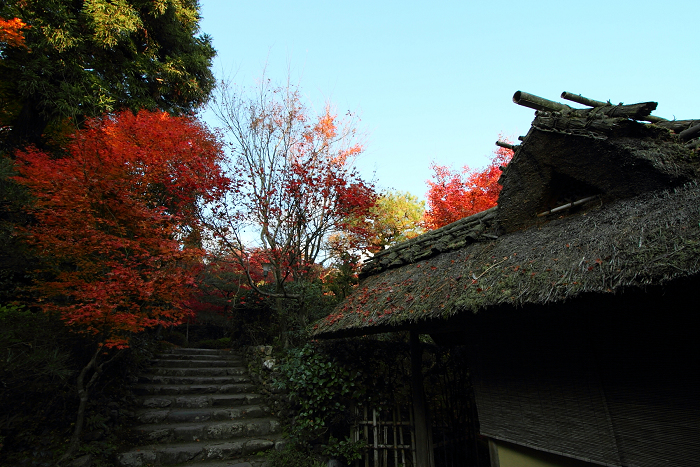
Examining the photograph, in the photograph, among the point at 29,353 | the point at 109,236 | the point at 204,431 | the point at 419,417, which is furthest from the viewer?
the point at 204,431

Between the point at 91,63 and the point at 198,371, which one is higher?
the point at 91,63

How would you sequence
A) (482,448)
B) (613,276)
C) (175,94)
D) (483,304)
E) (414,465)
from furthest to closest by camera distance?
(175,94) → (482,448) → (414,465) → (483,304) → (613,276)

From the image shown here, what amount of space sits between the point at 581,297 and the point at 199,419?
6318 millimetres

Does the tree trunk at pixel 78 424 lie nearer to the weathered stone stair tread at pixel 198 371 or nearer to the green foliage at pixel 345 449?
the weathered stone stair tread at pixel 198 371

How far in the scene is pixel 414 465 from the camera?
4.59 m

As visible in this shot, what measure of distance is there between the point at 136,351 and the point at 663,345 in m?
8.40

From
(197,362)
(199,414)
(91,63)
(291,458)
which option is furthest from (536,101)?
(91,63)

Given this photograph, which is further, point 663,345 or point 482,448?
point 482,448

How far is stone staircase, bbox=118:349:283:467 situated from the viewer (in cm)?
487

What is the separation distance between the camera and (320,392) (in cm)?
514

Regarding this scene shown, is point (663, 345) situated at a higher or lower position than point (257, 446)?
higher

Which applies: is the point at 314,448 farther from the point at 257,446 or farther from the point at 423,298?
the point at 423,298

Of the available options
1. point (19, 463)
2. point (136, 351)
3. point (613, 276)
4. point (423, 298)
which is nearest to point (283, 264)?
point (136, 351)

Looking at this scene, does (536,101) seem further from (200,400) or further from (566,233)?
(200,400)
